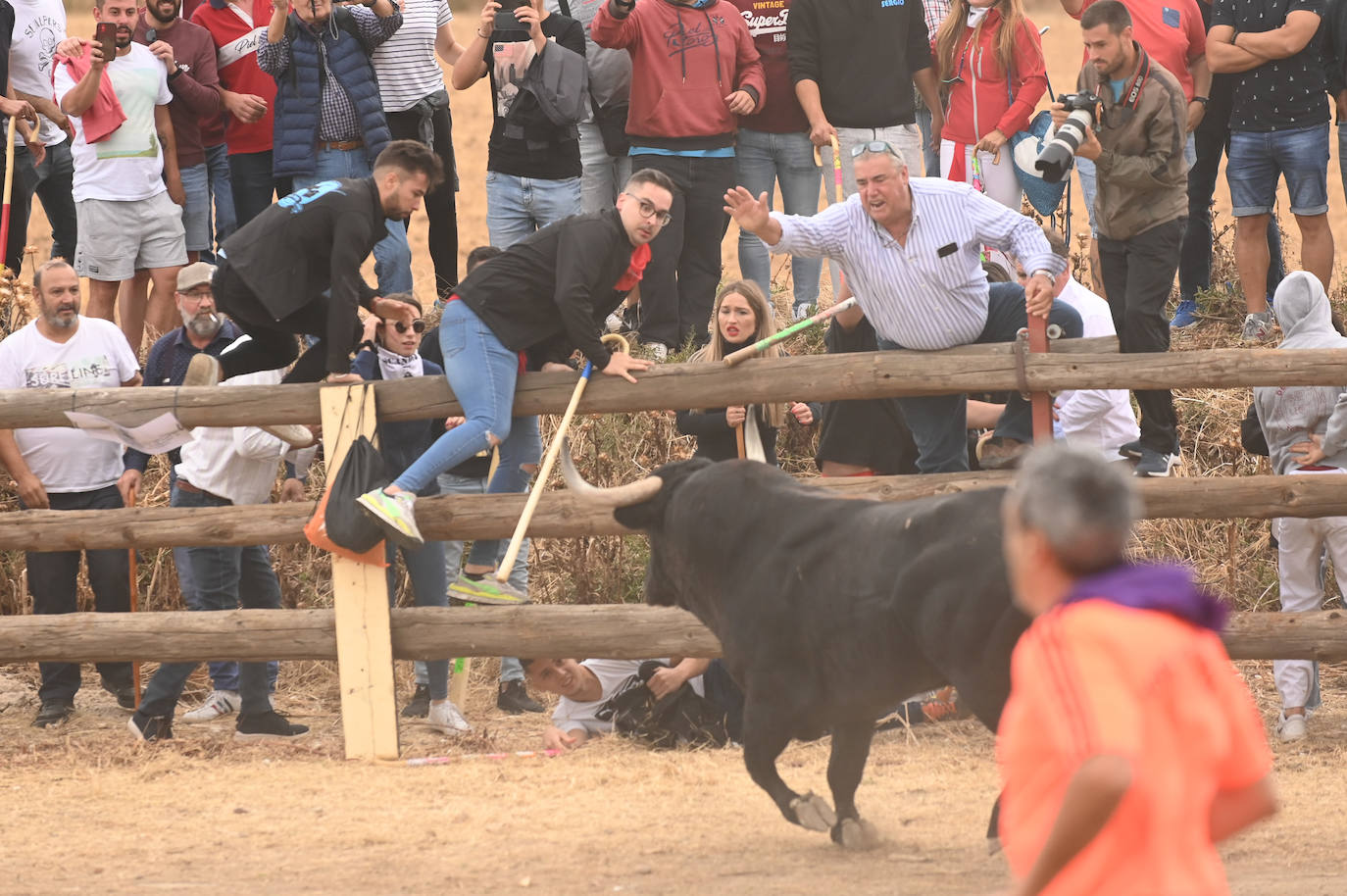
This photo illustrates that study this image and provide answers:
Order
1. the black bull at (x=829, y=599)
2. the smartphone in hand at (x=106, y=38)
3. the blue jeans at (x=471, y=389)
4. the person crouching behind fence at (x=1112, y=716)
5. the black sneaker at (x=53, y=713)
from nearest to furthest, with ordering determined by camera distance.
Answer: the person crouching behind fence at (x=1112, y=716) → the black bull at (x=829, y=599) → the blue jeans at (x=471, y=389) → the black sneaker at (x=53, y=713) → the smartphone in hand at (x=106, y=38)

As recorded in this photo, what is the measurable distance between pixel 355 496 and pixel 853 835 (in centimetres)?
257

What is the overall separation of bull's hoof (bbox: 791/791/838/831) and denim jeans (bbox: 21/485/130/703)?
4245 mm

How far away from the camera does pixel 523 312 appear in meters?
6.66

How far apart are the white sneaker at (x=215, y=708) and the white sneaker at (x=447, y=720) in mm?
1198

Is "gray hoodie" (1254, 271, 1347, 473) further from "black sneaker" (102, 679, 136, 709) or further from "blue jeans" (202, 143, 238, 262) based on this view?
"blue jeans" (202, 143, 238, 262)

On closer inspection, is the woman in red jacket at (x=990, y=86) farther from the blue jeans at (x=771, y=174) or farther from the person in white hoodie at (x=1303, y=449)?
the person in white hoodie at (x=1303, y=449)

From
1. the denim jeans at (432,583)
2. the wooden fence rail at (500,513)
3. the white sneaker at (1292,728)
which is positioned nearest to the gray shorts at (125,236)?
the wooden fence rail at (500,513)

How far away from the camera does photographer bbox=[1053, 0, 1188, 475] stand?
7.28 metres

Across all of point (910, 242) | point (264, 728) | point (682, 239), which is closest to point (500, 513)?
point (264, 728)

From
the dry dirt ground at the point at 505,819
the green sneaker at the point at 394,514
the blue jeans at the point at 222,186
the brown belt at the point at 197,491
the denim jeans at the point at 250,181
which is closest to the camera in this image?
the dry dirt ground at the point at 505,819

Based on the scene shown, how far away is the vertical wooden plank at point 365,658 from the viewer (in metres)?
6.72

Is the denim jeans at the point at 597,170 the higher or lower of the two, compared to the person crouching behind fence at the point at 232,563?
higher

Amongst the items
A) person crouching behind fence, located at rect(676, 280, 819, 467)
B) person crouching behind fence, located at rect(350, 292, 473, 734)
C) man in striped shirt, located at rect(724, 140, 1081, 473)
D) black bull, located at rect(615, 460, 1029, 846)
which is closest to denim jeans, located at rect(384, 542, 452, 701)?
person crouching behind fence, located at rect(350, 292, 473, 734)

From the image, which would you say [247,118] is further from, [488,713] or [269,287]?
[488,713]
